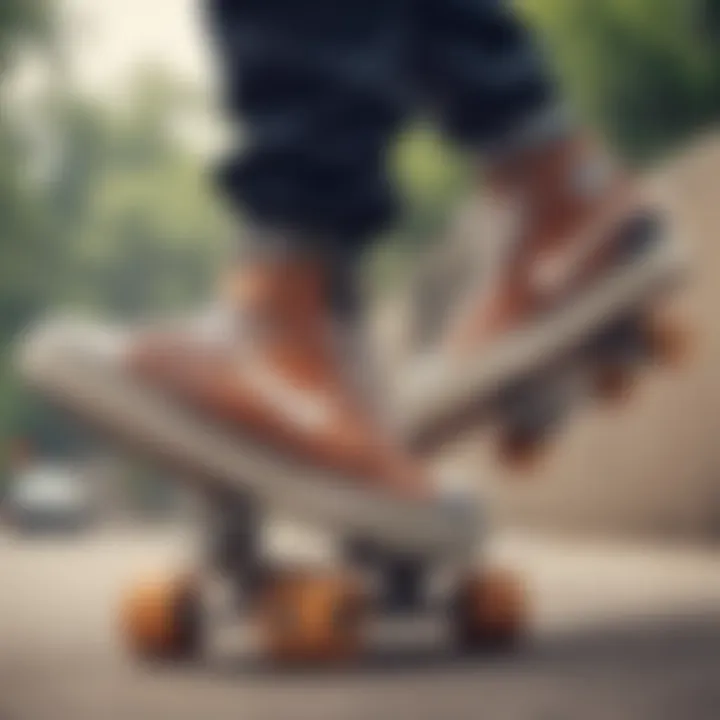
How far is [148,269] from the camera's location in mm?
553

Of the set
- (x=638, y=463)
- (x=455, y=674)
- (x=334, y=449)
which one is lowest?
(x=455, y=674)

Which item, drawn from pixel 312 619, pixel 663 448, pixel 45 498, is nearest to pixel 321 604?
pixel 312 619

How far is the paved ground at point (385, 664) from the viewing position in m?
0.47

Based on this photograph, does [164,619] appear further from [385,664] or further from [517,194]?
[517,194]

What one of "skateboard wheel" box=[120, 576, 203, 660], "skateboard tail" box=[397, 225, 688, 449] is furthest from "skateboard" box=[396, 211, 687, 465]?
"skateboard wheel" box=[120, 576, 203, 660]

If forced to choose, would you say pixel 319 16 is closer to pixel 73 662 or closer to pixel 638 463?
pixel 73 662

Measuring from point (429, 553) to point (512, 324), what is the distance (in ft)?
0.41

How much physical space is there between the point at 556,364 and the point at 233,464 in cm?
17

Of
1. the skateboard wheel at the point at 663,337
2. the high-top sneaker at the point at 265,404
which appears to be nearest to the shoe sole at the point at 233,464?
the high-top sneaker at the point at 265,404

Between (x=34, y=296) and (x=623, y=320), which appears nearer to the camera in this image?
(x=34, y=296)

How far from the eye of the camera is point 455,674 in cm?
54

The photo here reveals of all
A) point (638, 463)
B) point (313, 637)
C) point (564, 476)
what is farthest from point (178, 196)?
point (638, 463)

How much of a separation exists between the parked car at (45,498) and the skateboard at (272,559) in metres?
0.05

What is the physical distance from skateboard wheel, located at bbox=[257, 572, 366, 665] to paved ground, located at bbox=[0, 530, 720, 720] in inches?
0.5
